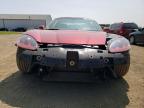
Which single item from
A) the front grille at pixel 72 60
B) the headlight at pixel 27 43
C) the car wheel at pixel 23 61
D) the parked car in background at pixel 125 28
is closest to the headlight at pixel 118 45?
the front grille at pixel 72 60

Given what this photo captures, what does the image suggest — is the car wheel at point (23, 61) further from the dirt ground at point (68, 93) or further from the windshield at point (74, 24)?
the windshield at point (74, 24)

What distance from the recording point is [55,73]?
4684mm

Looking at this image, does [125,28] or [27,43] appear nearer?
[27,43]

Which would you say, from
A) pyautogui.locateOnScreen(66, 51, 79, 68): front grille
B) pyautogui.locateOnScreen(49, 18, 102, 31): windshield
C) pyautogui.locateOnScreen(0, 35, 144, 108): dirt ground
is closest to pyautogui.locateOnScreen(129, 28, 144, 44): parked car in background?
pyautogui.locateOnScreen(49, 18, 102, 31): windshield

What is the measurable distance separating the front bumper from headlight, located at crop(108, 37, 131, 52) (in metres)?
0.10

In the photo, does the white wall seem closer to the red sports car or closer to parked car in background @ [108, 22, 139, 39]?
parked car in background @ [108, 22, 139, 39]

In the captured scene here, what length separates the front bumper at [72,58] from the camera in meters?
4.20

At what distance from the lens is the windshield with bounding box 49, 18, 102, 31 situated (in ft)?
19.6

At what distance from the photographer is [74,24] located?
6180mm

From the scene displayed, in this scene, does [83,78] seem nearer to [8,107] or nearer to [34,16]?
[8,107]

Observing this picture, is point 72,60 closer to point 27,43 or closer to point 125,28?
point 27,43

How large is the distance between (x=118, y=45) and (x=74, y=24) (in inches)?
71.8

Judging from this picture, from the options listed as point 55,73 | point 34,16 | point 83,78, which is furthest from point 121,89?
point 34,16

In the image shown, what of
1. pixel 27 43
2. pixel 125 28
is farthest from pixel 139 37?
pixel 27 43
